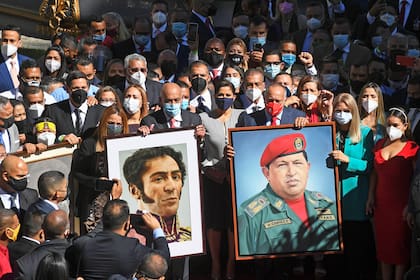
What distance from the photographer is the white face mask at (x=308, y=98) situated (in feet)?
37.7

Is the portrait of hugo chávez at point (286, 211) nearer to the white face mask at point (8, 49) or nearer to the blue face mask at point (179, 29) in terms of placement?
the white face mask at point (8, 49)

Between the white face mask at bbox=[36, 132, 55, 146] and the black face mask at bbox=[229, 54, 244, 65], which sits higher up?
the black face mask at bbox=[229, 54, 244, 65]

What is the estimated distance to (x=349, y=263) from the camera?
36.2ft

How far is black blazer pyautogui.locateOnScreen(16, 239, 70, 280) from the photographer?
8.29m

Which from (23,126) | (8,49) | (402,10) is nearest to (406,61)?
(402,10)

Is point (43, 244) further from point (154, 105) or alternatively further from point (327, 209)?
point (154, 105)

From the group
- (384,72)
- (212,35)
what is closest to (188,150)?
(384,72)

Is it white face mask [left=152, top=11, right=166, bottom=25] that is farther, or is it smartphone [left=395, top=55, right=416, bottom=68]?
white face mask [left=152, top=11, right=166, bottom=25]

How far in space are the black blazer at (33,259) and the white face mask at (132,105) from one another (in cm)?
280

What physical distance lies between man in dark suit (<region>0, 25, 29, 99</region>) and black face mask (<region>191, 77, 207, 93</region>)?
93.1 inches

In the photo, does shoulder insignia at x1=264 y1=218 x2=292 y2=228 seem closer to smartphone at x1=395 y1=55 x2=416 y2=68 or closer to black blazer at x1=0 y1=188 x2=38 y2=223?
black blazer at x1=0 y1=188 x2=38 y2=223

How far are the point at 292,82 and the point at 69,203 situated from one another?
2.99m

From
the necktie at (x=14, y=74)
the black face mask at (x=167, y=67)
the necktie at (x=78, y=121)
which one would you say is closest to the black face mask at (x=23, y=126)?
the necktie at (x=78, y=121)

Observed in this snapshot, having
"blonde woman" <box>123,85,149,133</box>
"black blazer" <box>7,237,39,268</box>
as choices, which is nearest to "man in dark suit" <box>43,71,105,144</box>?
"blonde woman" <box>123,85,149,133</box>
